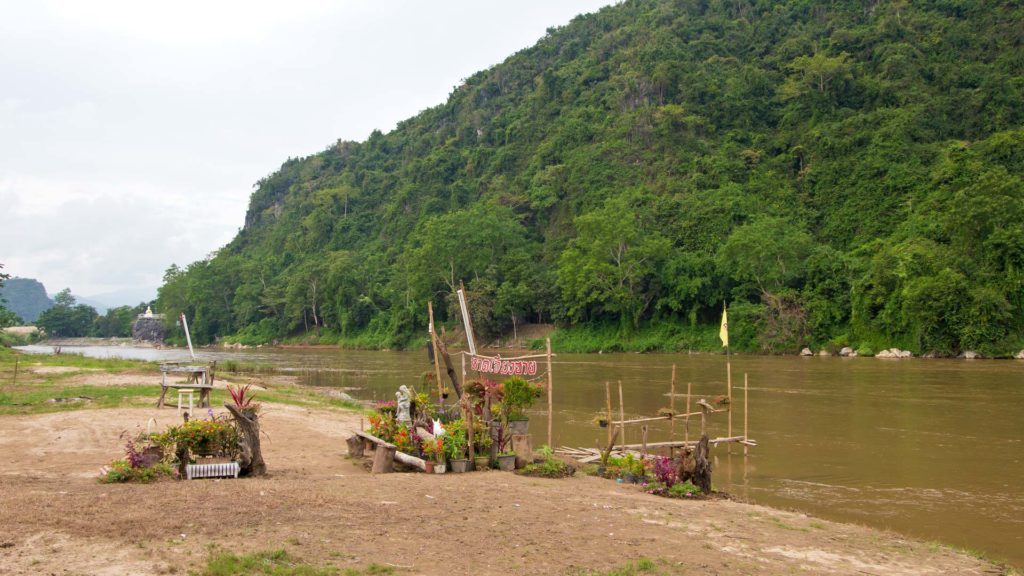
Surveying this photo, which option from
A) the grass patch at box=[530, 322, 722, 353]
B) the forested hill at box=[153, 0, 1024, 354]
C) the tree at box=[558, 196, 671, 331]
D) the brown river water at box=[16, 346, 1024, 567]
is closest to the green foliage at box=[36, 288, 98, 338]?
the forested hill at box=[153, 0, 1024, 354]

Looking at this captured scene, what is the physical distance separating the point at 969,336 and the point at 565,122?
6311cm

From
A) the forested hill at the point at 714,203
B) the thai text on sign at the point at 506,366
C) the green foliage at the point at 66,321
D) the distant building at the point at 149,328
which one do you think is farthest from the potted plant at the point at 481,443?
the green foliage at the point at 66,321

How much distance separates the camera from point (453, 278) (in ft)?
227

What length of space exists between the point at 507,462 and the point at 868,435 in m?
10.4

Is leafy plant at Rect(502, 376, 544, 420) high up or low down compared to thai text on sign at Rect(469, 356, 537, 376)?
down

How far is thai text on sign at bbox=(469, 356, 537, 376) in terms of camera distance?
13481 millimetres

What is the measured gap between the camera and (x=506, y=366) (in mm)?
13742

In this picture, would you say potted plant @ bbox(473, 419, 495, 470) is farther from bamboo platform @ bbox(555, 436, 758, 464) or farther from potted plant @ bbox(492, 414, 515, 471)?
bamboo platform @ bbox(555, 436, 758, 464)

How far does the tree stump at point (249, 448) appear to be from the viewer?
10641mm

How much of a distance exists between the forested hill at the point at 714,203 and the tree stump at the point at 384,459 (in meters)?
38.0

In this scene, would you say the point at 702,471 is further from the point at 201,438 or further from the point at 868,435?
the point at 868,435

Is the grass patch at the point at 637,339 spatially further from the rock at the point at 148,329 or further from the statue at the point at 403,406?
the rock at the point at 148,329

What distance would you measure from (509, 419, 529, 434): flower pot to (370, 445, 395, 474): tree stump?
2542mm

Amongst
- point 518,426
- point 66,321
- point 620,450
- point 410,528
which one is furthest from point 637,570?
point 66,321
